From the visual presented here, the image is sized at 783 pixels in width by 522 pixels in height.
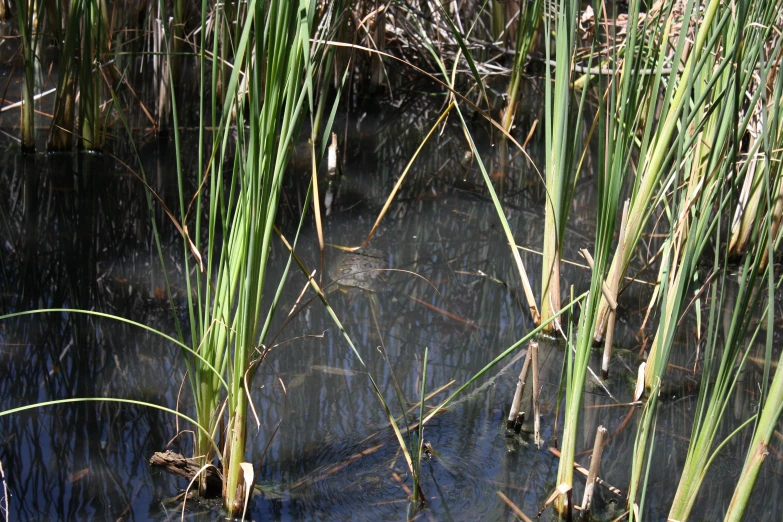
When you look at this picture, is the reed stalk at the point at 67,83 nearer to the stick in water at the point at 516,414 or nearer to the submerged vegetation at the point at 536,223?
the submerged vegetation at the point at 536,223

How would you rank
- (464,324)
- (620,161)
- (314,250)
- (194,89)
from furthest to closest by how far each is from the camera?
(194,89) → (314,250) → (464,324) → (620,161)

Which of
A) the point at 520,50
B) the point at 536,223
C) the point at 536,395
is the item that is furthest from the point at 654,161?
the point at 520,50

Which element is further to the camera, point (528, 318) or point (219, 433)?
point (528, 318)

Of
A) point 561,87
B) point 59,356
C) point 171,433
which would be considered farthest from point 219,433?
point 561,87

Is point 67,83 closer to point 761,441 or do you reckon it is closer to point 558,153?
point 558,153

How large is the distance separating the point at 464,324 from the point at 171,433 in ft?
2.55

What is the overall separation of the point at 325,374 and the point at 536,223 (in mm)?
1183

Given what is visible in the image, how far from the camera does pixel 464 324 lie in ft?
6.42

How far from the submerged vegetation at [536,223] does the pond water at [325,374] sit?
20 mm

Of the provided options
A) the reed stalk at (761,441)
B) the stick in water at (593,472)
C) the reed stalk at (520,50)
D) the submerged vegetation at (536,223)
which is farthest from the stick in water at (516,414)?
the reed stalk at (520,50)

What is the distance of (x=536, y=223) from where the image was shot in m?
2.64

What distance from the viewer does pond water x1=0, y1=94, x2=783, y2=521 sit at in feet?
4.40

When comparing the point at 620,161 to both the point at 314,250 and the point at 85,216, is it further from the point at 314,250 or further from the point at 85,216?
the point at 85,216

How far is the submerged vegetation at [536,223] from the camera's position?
43.7 inches
